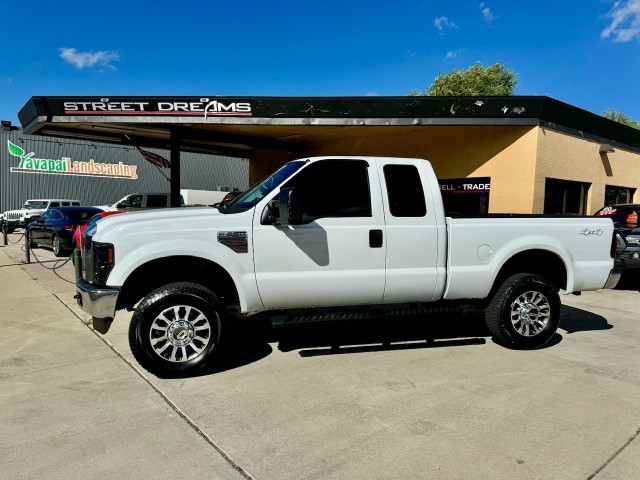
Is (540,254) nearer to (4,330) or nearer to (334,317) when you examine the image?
(334,317)

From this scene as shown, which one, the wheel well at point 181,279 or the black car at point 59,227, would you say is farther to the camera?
the black car at point 59,227

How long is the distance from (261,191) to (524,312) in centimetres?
320

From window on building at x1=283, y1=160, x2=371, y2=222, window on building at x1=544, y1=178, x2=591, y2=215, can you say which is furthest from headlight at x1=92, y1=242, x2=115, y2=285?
window on building at x1=544, y1=178, x2=591, y2=215

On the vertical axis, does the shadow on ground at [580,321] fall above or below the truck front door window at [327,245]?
below

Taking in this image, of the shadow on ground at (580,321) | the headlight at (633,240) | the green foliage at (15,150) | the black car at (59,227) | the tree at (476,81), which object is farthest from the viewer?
the tree at (476,81)

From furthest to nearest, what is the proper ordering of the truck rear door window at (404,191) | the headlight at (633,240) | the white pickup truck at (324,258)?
the headlight at (633,240) < the truck rear door window at (404,191) < the white pickup truck at (324,258)

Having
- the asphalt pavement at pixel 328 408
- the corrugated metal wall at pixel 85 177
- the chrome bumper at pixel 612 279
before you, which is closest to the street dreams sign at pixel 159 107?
the asphalt pavement at pixel 328 408

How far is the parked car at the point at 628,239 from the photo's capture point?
8438 millimetres

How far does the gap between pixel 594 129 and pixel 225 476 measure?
12510 mm

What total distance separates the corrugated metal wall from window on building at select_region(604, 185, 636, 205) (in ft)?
91.0

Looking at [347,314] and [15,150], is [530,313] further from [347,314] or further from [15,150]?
[15,150]

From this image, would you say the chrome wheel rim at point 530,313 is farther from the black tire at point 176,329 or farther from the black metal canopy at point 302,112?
the black metal canopy at point 302,112

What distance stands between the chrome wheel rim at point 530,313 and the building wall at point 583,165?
216 inches

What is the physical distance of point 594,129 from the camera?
1179 centimetres
